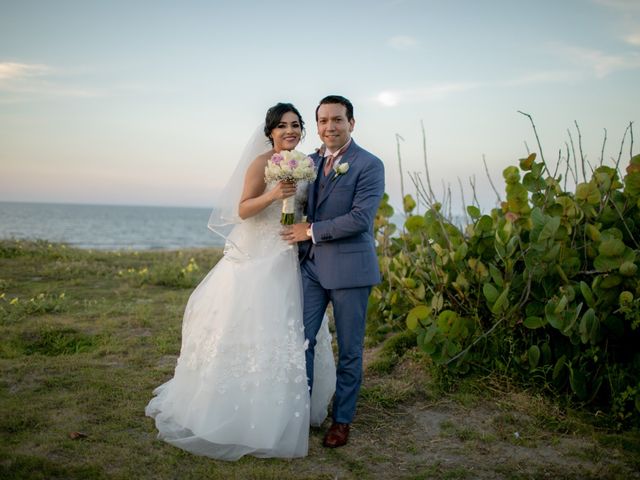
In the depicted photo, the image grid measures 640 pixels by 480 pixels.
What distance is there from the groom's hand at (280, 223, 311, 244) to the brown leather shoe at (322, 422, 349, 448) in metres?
1.47

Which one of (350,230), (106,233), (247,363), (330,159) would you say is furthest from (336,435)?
(106,233)

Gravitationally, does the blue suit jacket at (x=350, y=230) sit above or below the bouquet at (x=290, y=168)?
below

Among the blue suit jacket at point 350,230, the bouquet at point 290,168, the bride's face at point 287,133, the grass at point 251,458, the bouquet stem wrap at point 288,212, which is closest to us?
the grass at point 251,458

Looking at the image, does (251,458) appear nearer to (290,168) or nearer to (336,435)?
(336,435)

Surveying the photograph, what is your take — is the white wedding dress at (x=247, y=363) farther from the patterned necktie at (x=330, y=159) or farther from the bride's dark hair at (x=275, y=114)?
the bride's dark hair at (x=275, y=114)

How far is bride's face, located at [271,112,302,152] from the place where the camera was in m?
4.33

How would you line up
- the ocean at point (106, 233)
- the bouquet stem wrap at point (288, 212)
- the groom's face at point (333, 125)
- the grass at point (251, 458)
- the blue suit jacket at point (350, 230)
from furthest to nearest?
1. the ocean at point (106, 233)
2. the bouquet stem wrap at point (288, 212)
3. the groom's face at point (333, 125)
4. the blue suit jacket at point (350, 230)
5. the grass at point (251, 458)

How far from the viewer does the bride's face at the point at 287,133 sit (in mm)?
4328

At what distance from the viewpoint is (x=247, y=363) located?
393cm

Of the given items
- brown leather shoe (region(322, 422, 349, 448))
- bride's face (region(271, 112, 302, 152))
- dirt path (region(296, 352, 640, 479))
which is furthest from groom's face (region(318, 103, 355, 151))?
dirt path (region(296, 352, 640, 479))

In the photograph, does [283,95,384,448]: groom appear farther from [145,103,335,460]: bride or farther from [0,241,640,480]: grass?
[0,241,640,480]: grass

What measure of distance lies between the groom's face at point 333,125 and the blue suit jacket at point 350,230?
0.49ft

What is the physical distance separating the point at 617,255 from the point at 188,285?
24.1ft

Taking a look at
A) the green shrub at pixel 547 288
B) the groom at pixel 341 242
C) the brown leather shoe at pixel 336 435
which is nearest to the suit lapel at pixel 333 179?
the groom at pixel 341 242
